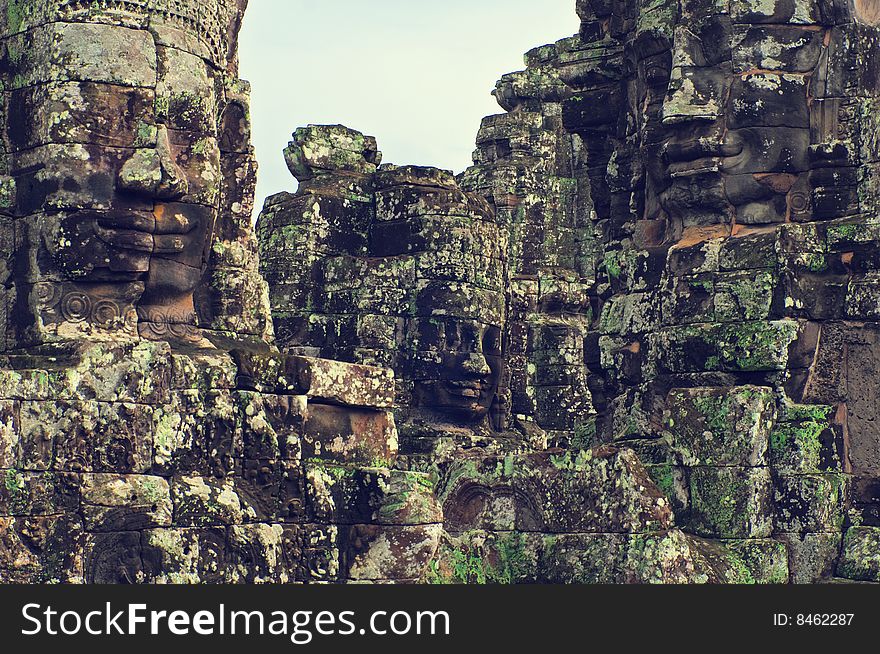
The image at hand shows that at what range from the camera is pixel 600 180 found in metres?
23.0

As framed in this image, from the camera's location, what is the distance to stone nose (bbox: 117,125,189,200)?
16.7 metres

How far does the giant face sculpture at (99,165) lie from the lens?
1661 centimetres

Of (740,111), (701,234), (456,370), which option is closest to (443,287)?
(456,370)

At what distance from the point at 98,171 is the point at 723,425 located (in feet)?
20.1

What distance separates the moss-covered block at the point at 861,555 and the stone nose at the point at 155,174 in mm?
6774

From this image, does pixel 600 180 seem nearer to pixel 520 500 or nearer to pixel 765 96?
pixel 765 96

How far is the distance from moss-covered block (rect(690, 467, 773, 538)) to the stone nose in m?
5.51

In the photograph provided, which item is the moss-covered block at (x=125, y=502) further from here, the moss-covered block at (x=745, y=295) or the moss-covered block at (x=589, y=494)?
the moss-covered block at (x=745, y=295)

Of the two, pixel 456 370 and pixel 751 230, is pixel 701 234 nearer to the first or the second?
pixel 751 230

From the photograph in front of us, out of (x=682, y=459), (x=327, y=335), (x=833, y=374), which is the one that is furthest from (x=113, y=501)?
(x=327, y=335)

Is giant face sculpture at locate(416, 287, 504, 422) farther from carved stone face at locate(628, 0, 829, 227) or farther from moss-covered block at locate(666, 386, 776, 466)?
moss-covered block at locate(666, 386, 776, 466)

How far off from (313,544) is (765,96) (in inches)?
241

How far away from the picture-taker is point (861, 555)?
1891 centimetres

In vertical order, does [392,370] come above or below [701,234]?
below
